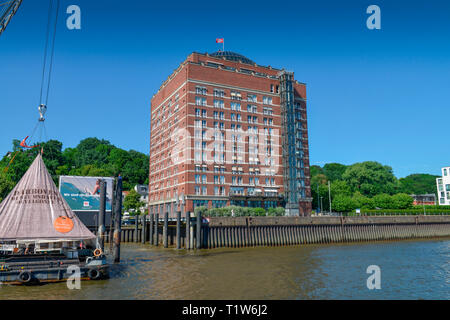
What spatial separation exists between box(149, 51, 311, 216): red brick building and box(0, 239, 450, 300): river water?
1511 inches

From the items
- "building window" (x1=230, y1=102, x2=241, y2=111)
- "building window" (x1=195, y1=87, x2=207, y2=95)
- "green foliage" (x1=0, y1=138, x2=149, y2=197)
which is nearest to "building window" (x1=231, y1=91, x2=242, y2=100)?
"building window" (x1=230, y1=102, x2=241, y2=111)

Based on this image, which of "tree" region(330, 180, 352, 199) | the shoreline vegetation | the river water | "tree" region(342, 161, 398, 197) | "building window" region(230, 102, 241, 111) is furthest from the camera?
"tree" region(342, 161, 398, 197)

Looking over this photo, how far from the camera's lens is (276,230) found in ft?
166

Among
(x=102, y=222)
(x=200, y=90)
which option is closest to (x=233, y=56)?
(x=200, y=90)

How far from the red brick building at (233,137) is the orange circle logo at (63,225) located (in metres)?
48.8

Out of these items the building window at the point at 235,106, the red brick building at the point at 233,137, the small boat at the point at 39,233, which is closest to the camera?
the small boat at the point at 39,233

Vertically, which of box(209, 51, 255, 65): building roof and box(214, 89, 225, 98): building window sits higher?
box(209, 51, 255, 65): building roof

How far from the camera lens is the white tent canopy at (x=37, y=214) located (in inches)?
835

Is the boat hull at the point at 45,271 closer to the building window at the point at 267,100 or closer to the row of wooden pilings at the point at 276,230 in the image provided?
the row of wooden pilings at the point at 276,230

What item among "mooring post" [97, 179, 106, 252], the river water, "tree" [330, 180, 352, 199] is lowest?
the river water

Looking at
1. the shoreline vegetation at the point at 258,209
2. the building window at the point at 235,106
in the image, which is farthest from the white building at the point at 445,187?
the building window at the point at 235,106

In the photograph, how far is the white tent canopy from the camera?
21219mm

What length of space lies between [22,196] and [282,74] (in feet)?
236

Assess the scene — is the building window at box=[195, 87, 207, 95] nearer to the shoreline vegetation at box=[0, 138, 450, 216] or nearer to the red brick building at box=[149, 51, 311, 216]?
the red brick building at box=[149, 51, 311, 216]
